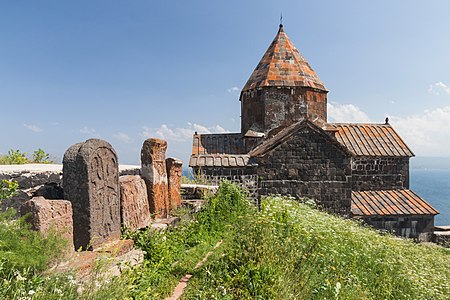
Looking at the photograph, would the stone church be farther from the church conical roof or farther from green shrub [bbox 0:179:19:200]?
green shrub [bbox 0:179:19:200]

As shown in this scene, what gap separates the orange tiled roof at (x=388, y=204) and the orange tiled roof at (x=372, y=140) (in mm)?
1671

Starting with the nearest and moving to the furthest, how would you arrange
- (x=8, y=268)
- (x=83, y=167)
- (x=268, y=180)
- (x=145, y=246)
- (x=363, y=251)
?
1. (x=8, y=268)
2. (x=83, y=167)
3. (x=145, y=246)
4. (x=363, y=251)
5. (x=268, y=180)

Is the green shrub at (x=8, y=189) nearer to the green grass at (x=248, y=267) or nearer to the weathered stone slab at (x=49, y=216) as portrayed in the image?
the weathered stone slab at (x=49, y=216)

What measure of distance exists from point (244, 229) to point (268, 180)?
5.00 meters

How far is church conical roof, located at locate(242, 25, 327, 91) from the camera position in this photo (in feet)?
41.5

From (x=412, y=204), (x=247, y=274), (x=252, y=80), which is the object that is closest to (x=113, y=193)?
(x=247, y=274)

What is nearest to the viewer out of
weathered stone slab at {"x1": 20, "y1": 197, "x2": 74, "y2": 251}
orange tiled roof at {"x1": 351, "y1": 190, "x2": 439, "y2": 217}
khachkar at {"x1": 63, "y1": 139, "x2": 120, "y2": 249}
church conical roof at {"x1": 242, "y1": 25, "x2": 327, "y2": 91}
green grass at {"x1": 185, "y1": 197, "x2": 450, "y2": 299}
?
weathered stone slab at {"x1": 20, "y1": 197, "x2": 74, "y2": 251}

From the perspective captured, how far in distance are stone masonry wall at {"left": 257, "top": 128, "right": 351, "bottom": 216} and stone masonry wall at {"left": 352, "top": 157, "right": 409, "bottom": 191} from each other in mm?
3758

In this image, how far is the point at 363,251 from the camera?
18.2ft

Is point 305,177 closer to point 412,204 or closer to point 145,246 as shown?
point 412,204

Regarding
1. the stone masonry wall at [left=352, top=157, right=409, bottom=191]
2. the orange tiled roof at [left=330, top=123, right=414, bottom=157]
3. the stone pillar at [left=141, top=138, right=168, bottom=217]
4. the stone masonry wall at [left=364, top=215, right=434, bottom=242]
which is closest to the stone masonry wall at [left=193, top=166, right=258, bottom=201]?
the stone pillar at [left=141, top=138, right=168, bottom=217]

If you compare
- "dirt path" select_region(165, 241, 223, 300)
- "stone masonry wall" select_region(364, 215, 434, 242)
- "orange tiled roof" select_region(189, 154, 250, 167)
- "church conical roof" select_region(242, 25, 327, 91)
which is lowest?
"stone masonry wall" select_region(364, 215, 434, 242)

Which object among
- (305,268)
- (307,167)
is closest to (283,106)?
(307,167)

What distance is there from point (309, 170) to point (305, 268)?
227 inches
